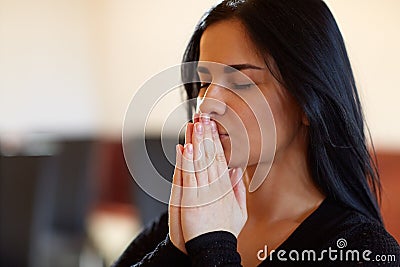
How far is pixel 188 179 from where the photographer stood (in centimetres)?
78

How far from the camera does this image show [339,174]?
83cm

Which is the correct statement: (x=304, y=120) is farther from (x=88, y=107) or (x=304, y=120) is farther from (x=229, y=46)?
(x=88, y=107)

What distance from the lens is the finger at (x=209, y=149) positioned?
77 cm

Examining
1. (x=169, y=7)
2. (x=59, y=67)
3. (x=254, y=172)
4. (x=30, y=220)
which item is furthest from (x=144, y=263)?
(x=59, y=67)

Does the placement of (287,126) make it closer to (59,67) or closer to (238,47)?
(238,47)

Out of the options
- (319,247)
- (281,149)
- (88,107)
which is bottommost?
(88,107)

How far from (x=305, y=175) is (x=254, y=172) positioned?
0.06 metres

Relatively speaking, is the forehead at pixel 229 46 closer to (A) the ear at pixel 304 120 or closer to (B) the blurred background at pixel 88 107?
(A) the ear at pixel 304 120

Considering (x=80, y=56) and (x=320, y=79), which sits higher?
(x=320, y=79)

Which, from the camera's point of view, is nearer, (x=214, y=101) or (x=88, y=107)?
(x=214, y=101)

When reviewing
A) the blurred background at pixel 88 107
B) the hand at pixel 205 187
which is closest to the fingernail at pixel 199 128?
the hand at pixel 205 187

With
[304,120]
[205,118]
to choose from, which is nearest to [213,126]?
[205,118]

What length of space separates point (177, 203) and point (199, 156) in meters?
0.06

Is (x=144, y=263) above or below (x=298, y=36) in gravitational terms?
below
